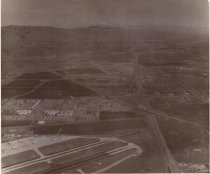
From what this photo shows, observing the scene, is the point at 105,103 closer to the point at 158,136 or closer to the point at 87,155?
the point at 158,136

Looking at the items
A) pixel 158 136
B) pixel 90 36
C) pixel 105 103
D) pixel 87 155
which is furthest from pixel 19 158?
pixel 90 36

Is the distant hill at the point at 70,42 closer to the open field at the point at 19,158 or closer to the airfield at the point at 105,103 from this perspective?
the airfield at the point at 105,103

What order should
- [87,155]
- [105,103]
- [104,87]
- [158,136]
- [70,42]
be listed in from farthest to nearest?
1. [104,87]
2. [105,103]
3. [70,42]
4. [158,136]
5. [87,155]

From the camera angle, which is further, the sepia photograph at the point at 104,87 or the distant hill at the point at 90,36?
the distant hill at the point at 90,36

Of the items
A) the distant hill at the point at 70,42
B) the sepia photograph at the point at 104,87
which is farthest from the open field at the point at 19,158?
the distant hill at the point at 70,42

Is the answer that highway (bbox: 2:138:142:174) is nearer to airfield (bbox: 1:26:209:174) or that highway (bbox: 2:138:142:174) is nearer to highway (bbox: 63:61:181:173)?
airfield (bbox: 1:26:209:174)

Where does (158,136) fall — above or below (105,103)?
below

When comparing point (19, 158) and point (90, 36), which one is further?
point (90, 36)

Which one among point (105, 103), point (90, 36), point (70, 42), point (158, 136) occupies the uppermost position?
point (90, 36)

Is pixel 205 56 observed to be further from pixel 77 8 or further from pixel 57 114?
pixel 57 114

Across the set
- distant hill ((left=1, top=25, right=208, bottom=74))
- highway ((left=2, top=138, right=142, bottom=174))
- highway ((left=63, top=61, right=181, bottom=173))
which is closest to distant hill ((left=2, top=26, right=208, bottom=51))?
distant hill ((left=1, top=25, right=208, bottom=74))
